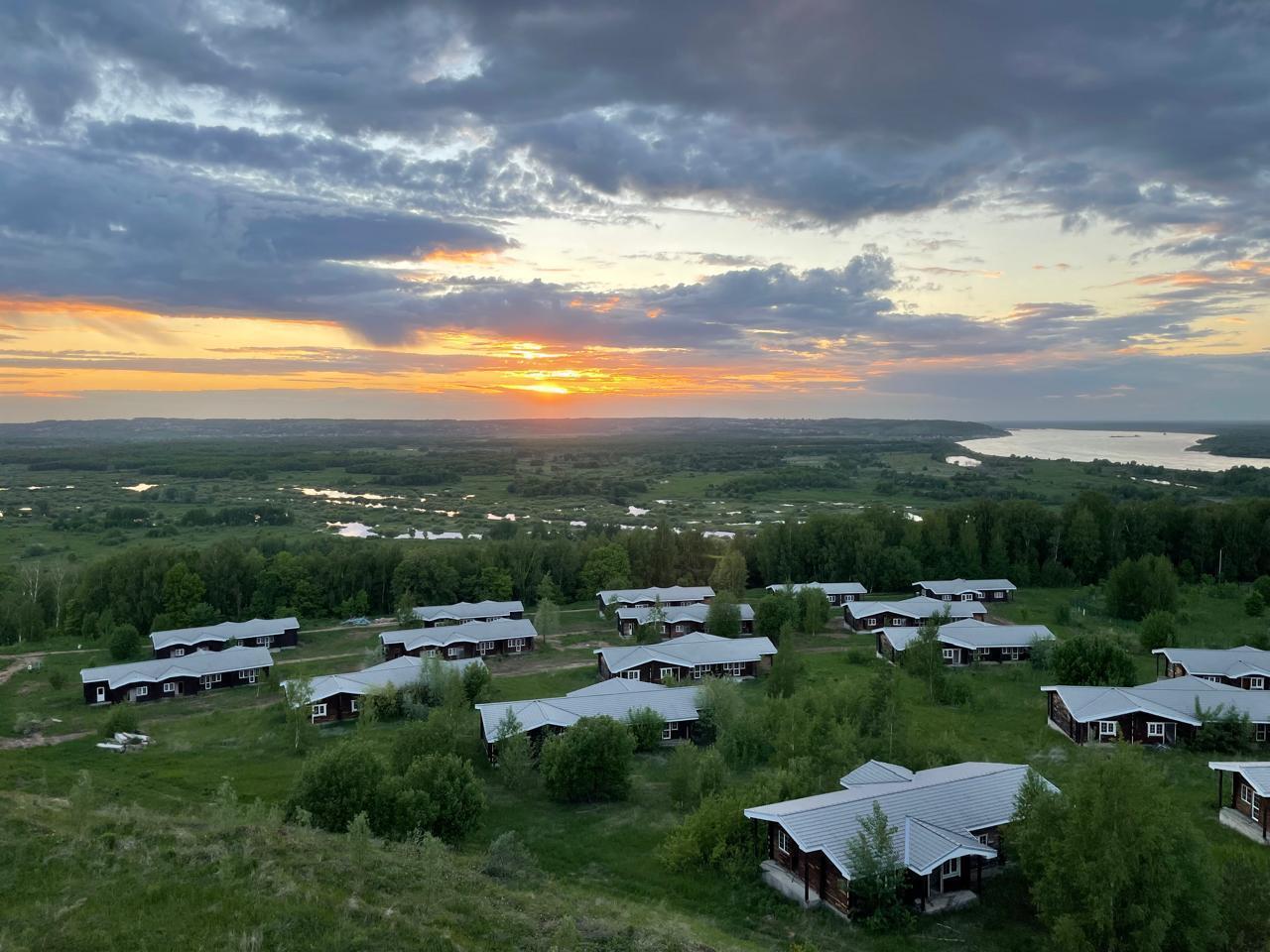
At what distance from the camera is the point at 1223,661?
3562 centimetres

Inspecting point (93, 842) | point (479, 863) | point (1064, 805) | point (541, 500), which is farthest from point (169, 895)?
point (541, 500)

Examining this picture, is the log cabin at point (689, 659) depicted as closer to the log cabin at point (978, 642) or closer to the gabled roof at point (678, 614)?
the gabled roof at point (678, 614)

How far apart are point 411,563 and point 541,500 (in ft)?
221

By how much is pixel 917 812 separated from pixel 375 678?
956 inches

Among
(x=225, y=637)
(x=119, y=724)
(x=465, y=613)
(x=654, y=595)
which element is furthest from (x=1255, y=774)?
(x=225, y=637)

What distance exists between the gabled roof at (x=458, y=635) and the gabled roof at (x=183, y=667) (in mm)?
6766

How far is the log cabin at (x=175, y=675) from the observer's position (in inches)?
1467

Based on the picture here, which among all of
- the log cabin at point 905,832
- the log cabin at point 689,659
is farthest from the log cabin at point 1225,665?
the log cabin at point 905,832

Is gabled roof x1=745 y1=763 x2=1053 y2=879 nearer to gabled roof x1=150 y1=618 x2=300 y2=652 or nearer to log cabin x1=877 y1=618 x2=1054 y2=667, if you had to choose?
log cabin x1=877 y1=618 x2=1054 y2=667

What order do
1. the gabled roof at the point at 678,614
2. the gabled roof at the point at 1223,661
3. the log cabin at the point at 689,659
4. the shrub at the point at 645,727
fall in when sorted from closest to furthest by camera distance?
the shrub at the point at 645,727, the gabled roof at the point at 1223,661, the log cabin at the point at 689,659, the gabled roof at the point at 678,614

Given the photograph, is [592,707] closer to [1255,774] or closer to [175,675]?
[1255,774]

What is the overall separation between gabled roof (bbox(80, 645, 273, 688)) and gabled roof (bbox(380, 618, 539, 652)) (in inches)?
266

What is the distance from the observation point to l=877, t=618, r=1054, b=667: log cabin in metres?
41.4

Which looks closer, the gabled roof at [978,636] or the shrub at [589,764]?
the shrub at [589,764]
